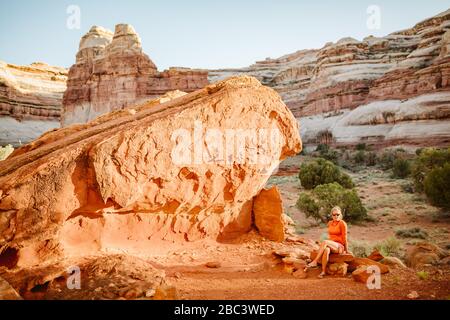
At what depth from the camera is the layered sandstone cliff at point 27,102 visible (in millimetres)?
48219

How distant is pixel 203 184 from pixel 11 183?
10.3ft

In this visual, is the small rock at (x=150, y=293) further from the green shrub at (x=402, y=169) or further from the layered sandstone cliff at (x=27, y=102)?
the layered sandstone cliff at (x=27, y=102)

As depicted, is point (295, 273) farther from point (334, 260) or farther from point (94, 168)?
point (94, 168)

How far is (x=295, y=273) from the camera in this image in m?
5.18

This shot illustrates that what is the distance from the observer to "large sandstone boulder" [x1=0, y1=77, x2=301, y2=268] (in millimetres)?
4379

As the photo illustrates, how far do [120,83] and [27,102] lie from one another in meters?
18.1

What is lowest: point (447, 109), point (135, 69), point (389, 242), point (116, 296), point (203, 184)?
point (389, 242)

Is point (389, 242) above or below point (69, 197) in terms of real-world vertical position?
below

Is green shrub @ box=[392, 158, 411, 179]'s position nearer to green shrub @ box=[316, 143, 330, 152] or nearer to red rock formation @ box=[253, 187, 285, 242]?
green shrub @ box=[316, 143, 330, 152]

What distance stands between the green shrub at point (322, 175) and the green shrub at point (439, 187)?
592 cm

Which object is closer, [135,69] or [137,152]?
[137,152]

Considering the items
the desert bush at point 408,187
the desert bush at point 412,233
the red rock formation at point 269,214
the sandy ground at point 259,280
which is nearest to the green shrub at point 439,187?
the desert bush at point 412,233

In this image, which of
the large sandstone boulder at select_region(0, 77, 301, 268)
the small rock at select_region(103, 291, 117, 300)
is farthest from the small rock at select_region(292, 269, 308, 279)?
the small rock at select_region(103, 291, 117, 300)

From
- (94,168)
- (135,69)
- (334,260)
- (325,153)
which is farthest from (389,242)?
(135,69)
